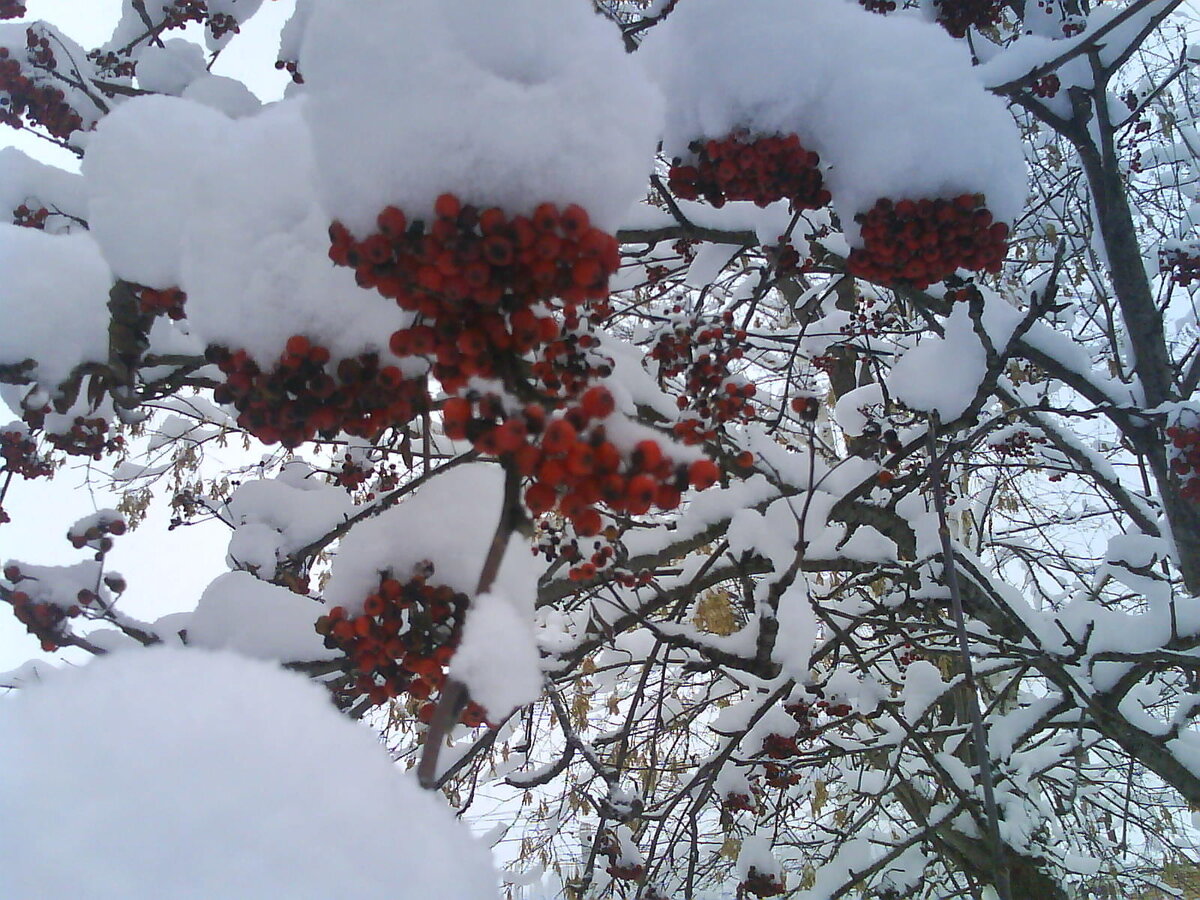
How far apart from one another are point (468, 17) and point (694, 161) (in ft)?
3.56

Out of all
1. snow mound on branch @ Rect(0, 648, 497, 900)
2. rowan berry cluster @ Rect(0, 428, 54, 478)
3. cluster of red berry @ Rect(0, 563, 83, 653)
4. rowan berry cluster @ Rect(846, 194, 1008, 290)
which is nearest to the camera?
snow mound on branch @ Rect(0, 648, 497, 900)

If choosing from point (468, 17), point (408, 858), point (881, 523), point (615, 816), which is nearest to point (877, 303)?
point (881, 523)

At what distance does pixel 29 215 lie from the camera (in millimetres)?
2926

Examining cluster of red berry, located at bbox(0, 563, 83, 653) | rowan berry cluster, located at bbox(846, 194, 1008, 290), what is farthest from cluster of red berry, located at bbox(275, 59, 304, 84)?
rowan berry cluster, located at bbox(846, 194, 1008, 290)

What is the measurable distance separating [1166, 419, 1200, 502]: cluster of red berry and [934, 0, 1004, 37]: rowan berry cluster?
6.61ft

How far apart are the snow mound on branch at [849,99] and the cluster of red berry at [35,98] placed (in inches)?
116

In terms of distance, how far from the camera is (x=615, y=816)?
224 cm

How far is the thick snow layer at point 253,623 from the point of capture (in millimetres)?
1903

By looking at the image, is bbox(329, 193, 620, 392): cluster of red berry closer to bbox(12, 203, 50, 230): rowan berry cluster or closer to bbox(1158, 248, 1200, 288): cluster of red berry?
bbox(12, 203, 50, 230): rowan berry cluster

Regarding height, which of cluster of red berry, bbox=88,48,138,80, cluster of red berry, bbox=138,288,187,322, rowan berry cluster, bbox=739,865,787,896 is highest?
cluster of red berry, bbox=88,48,138,80

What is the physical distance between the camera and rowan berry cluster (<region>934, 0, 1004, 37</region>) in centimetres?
290

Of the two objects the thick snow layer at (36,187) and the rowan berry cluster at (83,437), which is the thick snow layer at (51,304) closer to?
the rowan berry cluster at (83,437)

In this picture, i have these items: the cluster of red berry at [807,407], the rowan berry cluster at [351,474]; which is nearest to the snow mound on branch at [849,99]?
the cluster of red berry at [807,407]

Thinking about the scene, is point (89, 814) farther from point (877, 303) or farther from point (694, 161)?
point (877, 303)
